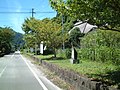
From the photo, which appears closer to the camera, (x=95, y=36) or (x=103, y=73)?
(x=103, y=73)

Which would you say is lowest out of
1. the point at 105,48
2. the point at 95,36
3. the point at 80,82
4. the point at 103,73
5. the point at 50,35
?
the point at 80,82

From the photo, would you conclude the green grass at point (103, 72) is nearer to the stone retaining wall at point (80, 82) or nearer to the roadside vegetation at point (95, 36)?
the roadside vegetation at point (95, 36)

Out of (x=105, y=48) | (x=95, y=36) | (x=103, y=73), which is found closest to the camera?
(x=103, y=73)

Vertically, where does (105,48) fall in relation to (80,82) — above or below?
above

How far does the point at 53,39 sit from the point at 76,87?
88.5 ft

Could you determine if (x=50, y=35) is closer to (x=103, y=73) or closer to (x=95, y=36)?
(x=95, y=36)

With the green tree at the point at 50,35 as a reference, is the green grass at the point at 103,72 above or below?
below

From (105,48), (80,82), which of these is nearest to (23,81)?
(80,82)

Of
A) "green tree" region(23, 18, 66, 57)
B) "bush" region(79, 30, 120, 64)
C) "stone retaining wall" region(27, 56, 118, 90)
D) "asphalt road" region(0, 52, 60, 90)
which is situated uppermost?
"green tree" region(23, 18, 66, 57)

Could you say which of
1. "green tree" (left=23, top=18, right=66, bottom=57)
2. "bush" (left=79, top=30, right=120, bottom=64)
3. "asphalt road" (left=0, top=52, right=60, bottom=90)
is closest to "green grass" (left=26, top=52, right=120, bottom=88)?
"bush" (left=79, top=30, right=120, bottom=64)

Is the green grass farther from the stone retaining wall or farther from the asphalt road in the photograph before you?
the asphalt road

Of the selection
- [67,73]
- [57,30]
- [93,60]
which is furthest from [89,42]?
[67,73]

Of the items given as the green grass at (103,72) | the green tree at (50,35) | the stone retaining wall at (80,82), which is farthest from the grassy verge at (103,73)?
the green tree at (50,35)

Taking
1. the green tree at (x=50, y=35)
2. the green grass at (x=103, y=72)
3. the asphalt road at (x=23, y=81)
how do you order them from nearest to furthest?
the green grass at (x=103, y=72)
the asphalt road at (x=23, y=81)
the green tree at (x=50, y=35)
